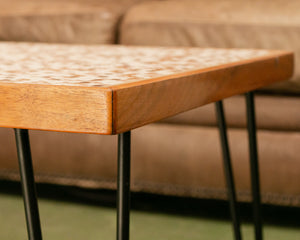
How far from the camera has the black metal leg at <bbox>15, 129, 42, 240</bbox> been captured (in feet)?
1.82

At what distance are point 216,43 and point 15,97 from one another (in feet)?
3.30

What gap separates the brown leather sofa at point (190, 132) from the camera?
1298 millimetres

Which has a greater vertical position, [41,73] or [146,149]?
[41,73]

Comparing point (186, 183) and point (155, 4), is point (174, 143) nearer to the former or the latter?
point (186, 183)

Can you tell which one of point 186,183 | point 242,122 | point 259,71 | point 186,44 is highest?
point 259,71

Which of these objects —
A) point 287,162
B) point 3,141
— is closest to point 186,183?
point 287,162

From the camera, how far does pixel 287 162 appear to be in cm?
127

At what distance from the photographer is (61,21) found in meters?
1.51

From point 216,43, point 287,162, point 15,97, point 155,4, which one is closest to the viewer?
point 15,97

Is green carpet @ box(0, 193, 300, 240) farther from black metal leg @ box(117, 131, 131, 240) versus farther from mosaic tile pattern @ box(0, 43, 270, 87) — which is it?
black metal leg @ box(117, 131, 131, 240)

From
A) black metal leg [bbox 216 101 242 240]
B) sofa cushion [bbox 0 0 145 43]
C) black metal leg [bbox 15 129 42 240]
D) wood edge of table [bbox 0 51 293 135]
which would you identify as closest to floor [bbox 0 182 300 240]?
black metal leg [bbox 216 101 242 240]

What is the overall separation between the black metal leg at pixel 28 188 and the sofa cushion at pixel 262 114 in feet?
2.67

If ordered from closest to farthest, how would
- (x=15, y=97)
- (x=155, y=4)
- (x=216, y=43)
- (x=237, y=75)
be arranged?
(x=15, y=97) → (x=237, y=75) → (x=216, y=43) → (x=155, y=4)

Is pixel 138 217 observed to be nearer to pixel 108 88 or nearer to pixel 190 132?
pixel 190 132
